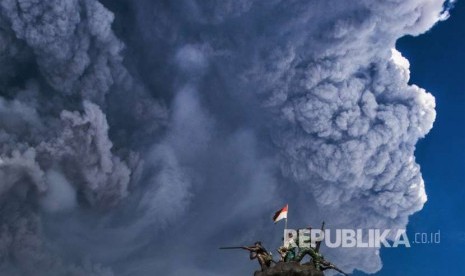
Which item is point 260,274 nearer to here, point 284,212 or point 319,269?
point 319,269

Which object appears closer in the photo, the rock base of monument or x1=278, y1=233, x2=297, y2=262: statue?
the rock base of monument

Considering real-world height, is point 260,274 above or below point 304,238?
below

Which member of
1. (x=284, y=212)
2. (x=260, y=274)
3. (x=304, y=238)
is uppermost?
(x=284, y=212)

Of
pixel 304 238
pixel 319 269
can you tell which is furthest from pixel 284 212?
pixel 319 269

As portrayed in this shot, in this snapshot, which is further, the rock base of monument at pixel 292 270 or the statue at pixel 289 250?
the statue at pixel 289 250

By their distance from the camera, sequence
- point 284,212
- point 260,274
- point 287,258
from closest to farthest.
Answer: point 260,274
point 287,258
point 284,212

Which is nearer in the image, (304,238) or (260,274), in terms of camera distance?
(260,274)

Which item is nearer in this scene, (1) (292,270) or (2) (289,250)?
(1) (292,270)

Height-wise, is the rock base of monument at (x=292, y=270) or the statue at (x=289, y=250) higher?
the statue at (x=289, y=250)

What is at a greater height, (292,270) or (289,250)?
(289,250)

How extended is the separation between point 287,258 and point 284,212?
17.1ft

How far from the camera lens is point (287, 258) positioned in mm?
25219

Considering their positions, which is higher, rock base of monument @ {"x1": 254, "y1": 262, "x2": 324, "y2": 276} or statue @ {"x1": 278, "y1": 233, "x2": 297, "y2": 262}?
statue @ {"x1": 278, "y1": 233, "x2": 297, "y2": 262}

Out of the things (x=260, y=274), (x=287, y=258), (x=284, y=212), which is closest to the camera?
(x=260, y=274)
